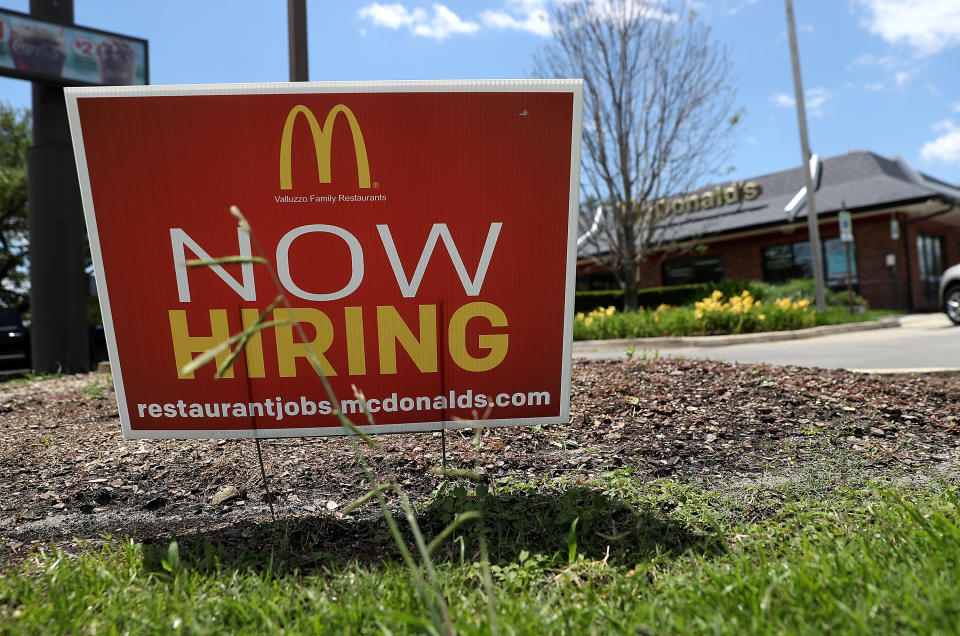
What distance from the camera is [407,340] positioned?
259cm

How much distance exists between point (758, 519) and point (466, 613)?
4.23ft

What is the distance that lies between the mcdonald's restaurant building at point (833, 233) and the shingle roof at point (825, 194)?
4cm

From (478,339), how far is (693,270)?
23338 mm

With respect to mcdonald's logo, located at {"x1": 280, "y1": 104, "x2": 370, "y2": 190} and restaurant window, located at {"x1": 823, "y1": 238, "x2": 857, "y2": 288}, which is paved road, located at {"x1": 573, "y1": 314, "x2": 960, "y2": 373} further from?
restaurant window, located at {"x1": 823, "y1": 238, "x2": 857, "y2": 288}

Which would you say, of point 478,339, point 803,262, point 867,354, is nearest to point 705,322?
point 867,354

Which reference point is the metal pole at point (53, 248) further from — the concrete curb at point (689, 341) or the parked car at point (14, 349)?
the concrete curb at point (689, 341)

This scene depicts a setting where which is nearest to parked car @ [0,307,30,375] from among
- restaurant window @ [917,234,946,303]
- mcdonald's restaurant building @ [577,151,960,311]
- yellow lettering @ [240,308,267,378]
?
yellow lettering @ [240,308,267,378]

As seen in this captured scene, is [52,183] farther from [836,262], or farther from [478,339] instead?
[836,262]

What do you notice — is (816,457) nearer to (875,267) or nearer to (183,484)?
(183,484)

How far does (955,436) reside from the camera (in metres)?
3.41

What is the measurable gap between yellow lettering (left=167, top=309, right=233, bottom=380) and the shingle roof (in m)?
17.5

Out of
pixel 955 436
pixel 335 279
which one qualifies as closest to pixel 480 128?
pixel 335 279

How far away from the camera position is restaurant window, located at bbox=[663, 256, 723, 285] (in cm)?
2392

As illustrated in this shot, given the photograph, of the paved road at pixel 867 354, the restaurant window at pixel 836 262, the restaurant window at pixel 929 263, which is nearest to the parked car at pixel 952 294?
the paved road at pixel 867 354
